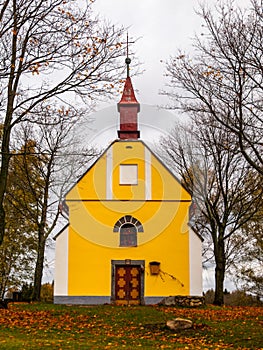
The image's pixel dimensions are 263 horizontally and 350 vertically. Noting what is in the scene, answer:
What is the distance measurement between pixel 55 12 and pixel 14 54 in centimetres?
161

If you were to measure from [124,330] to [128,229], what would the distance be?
9419 mm

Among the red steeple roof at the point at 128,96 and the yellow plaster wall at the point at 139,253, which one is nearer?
the yellow plaster wall at the point at 139,253

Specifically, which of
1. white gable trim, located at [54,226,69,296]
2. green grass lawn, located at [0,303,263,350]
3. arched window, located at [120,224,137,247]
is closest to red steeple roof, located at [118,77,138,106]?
arched window, located at [120,224,137,247]

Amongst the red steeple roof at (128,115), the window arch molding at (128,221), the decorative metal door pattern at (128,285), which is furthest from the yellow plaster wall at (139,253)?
the red steeple roof at (128,115)

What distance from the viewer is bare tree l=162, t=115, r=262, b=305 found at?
2325 cm

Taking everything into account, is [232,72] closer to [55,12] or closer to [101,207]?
[55,12]

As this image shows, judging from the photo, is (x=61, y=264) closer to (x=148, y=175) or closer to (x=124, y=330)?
(x=148, y=175)

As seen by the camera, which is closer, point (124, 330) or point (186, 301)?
point (124, 330)

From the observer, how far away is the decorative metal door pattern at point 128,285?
22.5 meters

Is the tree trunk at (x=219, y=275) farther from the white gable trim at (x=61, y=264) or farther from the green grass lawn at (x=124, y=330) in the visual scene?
the white gable trim at (x=61, y=264)

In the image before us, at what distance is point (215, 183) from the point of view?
1046 inches

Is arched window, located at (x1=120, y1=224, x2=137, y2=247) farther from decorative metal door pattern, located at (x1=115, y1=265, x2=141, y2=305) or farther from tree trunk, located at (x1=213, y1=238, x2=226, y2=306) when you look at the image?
tree trunk, located at (x1=213, y1=238, x2=226, y2=306)

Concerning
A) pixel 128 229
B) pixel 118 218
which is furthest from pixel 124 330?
pixel 118 218

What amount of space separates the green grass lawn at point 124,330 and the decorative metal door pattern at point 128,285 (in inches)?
166
